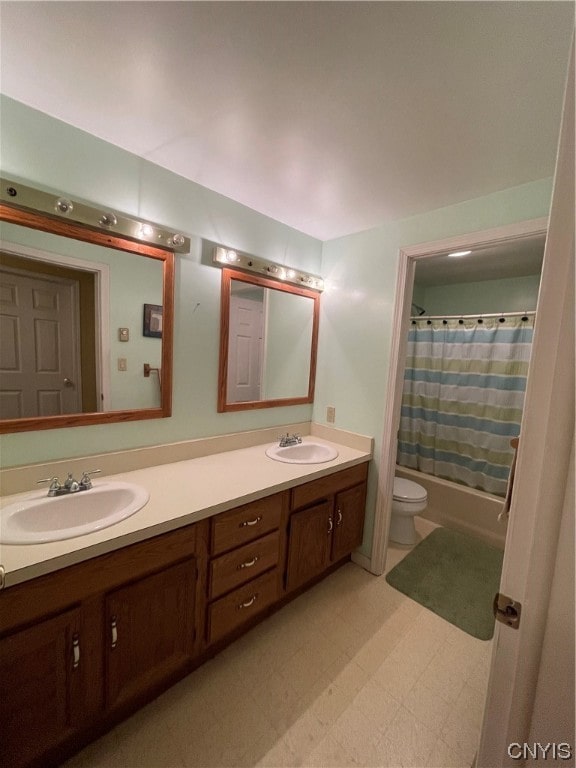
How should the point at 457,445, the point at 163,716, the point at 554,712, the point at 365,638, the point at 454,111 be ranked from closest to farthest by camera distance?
the point at 554,712
the point at 454,111
the point at 163,716
the point at 365,638
the point at 457,445

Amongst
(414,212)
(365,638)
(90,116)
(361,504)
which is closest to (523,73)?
(414,212)

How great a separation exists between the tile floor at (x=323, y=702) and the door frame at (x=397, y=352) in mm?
449

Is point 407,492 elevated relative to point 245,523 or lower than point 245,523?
lower

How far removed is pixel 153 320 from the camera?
1516 millimetres

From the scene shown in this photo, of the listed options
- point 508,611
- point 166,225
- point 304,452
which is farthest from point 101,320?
point 508,611

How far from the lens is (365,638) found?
1554mm

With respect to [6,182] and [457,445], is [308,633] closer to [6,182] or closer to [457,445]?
[457,445]

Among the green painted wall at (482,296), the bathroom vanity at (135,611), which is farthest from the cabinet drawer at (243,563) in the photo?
the green painted wall at (482,296)

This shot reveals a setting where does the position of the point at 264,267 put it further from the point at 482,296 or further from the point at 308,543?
the point at 482,296

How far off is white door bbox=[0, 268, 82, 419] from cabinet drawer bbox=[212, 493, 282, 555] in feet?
2.70

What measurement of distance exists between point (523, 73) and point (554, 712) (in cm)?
159

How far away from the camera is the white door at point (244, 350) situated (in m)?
1.84

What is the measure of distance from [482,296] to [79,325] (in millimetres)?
3323

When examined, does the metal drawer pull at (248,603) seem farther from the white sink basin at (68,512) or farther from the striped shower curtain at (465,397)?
the striped shower curtain at (465,397)
